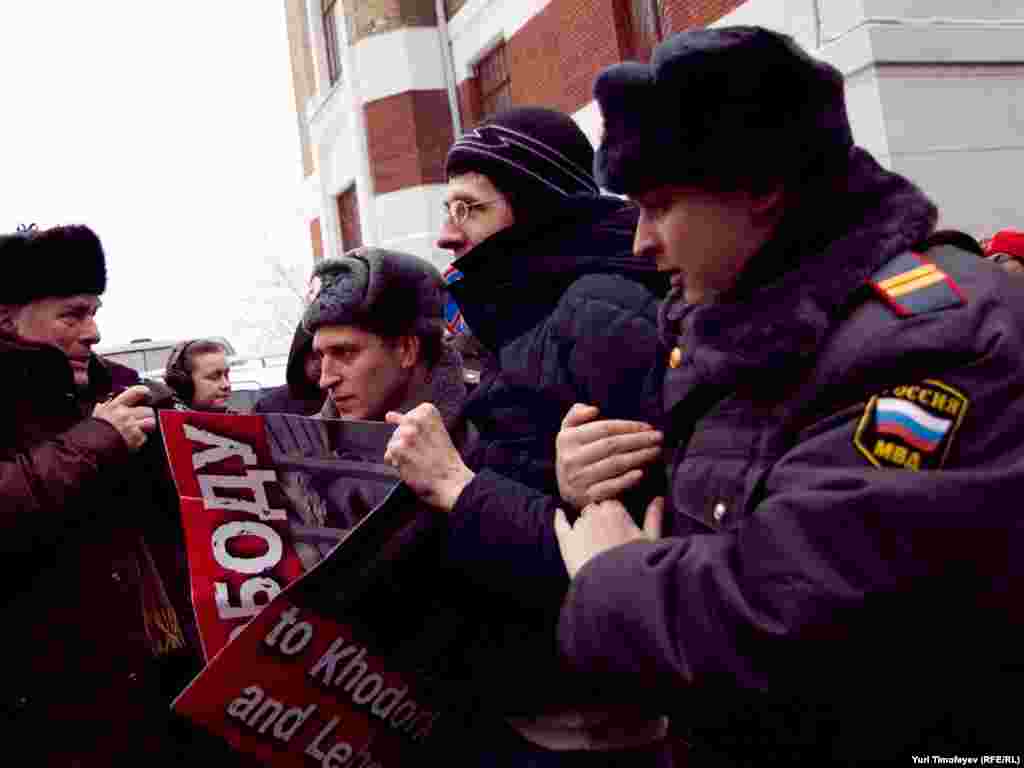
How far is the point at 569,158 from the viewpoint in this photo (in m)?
1.89

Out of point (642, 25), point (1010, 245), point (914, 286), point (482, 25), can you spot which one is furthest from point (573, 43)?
point (914, 286)

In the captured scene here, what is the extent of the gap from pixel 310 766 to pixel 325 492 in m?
0.53

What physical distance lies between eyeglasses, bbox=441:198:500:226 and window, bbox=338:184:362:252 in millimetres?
14695

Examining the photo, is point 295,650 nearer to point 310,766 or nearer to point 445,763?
point 310,766

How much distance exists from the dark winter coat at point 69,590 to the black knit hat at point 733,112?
193 centimetres

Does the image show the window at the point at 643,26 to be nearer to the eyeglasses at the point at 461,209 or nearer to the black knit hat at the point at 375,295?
the black knit hat at the point at 375,295

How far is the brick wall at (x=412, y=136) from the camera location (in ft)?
46.0

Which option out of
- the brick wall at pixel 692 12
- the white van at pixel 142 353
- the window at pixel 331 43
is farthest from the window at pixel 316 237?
the brick wall at pixel 692 12

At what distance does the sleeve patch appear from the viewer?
897mm

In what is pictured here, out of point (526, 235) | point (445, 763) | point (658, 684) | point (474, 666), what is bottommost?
point (445, 763)

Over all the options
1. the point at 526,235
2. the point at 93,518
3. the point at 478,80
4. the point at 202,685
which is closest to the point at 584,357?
the point at 526,235

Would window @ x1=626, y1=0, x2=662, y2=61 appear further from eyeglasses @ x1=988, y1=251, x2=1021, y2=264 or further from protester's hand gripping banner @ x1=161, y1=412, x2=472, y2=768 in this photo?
protester's hand gripping banner @ x1=161, y1=412, x2=472, y2=768

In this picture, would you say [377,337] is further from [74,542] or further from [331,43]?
[331,43]

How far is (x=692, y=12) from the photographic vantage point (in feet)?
28.8
